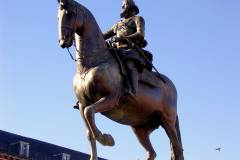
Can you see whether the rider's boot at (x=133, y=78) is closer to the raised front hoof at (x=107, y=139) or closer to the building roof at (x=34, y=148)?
the raised front hoof at (x=107, y=139)

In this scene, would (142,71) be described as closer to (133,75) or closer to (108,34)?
(133,75)

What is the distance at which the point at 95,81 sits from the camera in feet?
38.4

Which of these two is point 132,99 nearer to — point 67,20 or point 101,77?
point 101,77

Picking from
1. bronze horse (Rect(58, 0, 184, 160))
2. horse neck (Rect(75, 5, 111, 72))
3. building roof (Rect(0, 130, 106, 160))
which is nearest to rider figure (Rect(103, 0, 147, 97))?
bronze horse (Rect(58, 0, 184, 160))

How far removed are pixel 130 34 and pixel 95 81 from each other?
5.98ft

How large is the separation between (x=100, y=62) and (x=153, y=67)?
5.09ft

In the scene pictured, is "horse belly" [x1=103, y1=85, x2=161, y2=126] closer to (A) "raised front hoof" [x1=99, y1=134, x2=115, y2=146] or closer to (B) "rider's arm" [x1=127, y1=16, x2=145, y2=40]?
(A) "raised front hoof" [x1=99, y1=134, x2=115, y2=146]

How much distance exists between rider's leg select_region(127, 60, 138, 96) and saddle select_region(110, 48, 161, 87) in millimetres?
92

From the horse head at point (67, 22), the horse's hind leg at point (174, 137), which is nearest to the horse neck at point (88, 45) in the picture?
the horse head at point (67, 22)

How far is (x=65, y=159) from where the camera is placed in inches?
2520

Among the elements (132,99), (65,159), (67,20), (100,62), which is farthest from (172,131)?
(65,159)

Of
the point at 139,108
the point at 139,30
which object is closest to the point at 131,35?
the point at 139,30

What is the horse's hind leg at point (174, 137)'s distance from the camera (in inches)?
524

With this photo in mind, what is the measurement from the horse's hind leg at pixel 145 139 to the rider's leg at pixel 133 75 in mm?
1645
